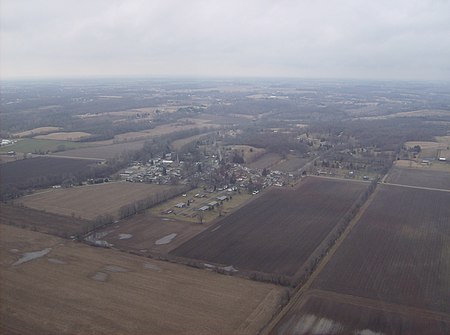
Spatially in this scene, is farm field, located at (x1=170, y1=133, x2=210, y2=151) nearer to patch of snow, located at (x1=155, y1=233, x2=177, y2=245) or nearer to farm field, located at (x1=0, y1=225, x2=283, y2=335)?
patch of snow, located at (x1=155, y1=233, x2=177, y2=245)

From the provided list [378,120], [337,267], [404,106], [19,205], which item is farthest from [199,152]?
[404,106]

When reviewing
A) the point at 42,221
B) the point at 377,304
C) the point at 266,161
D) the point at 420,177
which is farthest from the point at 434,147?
the point at 42,221

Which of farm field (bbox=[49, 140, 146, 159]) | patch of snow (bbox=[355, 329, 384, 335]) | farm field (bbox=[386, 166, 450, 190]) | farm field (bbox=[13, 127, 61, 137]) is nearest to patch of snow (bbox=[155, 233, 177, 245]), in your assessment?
patch of snow (bbox=[355, 329, 384, 335])

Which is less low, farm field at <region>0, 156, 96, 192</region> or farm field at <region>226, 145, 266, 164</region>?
farm field at <region>0, 156, 96, 192</region>

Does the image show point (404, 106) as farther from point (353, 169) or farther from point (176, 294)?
point (176, 294)

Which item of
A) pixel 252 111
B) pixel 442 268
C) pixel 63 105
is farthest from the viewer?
pixel 63 105

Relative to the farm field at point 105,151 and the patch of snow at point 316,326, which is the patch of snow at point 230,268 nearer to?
the patch of snow at point 316,326
